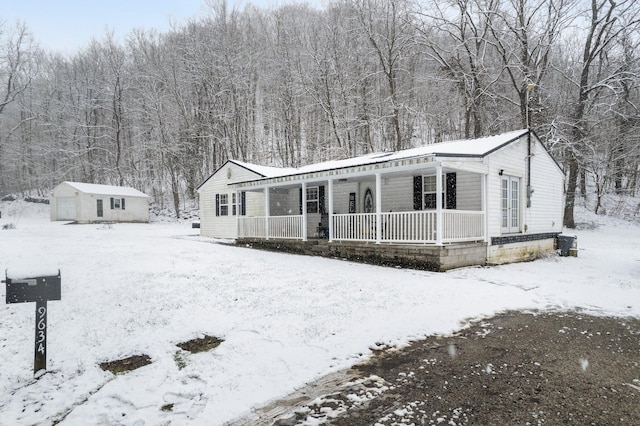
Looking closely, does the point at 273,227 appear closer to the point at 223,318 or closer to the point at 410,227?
the point at 410,227

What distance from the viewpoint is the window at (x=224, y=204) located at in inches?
739

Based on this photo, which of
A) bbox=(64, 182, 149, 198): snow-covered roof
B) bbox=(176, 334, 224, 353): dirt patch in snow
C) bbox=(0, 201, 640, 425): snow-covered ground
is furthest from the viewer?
bbox=(64, 182, 149, 198): snow-covered roof

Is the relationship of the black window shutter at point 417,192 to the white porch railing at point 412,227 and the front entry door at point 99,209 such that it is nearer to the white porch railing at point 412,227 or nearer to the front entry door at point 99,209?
the white porch railing at point 412,227

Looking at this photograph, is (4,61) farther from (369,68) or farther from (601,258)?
(601,258)

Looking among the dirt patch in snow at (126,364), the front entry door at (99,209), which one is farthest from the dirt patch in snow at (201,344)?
the front entry door at (99,209)

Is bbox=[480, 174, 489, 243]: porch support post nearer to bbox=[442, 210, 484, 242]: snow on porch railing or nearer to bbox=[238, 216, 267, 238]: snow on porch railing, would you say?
bbox=[442, 210, 484, 242]: snow on porch railing

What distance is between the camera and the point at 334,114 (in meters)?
25.9

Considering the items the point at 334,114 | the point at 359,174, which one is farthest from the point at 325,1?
the point at 359,174

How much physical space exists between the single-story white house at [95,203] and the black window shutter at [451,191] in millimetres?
27363

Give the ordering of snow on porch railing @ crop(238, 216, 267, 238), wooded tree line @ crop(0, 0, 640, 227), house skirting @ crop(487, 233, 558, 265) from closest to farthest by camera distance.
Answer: house skirting @ crop(487, 233, 558, 265)
snow on porch railing @ crop(238, 216, 267, 238)
wooded tree line @ crop(0, 0, 640, 227)

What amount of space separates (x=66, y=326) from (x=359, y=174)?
28.3 feet

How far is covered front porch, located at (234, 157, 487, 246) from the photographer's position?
9953 millimetres

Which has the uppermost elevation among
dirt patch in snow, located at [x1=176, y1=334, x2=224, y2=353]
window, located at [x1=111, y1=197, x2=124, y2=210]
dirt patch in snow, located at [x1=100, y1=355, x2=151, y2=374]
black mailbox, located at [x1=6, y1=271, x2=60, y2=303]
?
window, located at [x1=111, y1=197, x2=124, y2=210]

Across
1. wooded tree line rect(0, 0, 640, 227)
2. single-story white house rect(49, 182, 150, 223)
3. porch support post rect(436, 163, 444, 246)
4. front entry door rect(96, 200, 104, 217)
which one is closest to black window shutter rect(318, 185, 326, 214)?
porch support post rect(436, 163, 444, 246)
